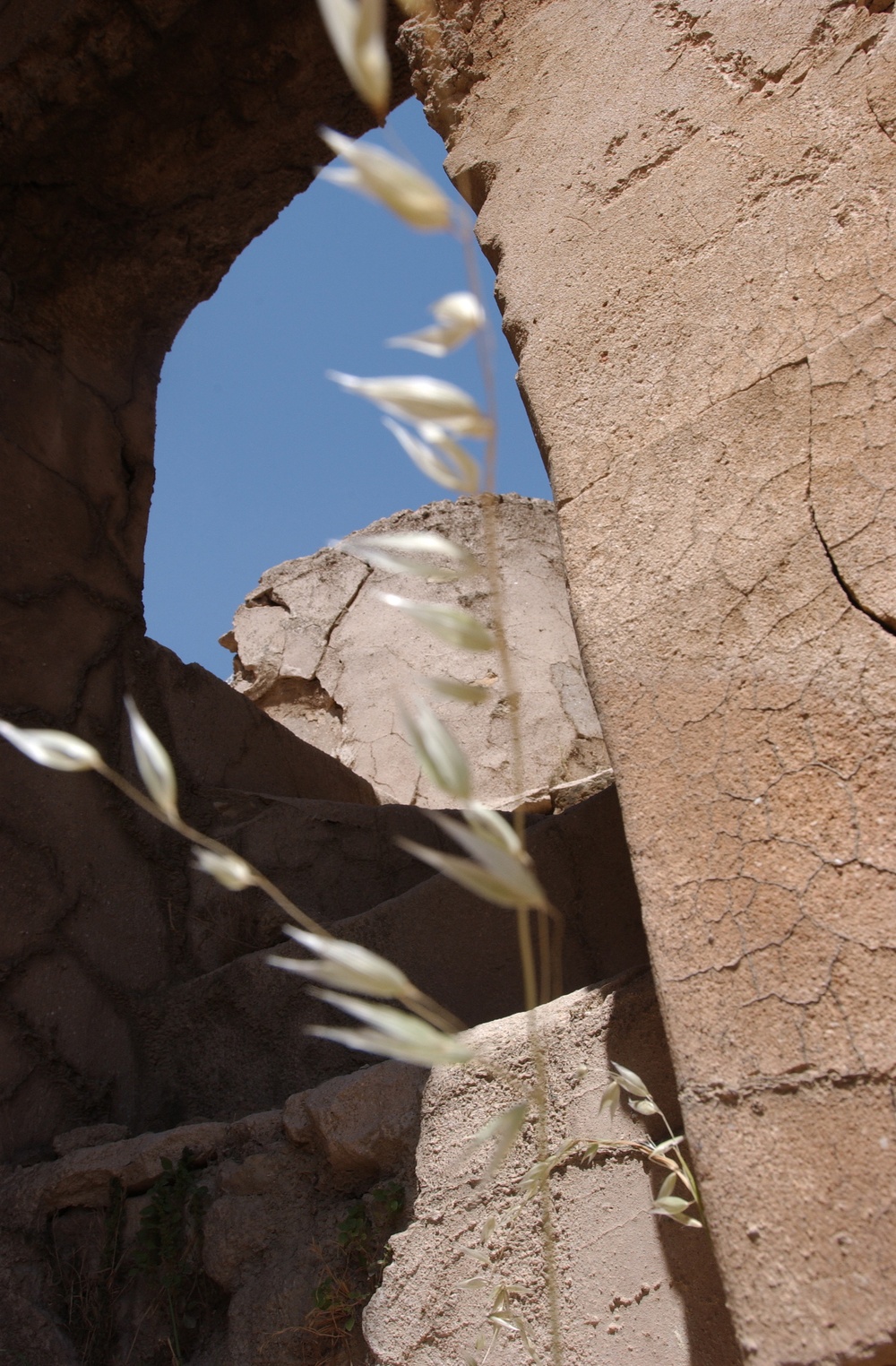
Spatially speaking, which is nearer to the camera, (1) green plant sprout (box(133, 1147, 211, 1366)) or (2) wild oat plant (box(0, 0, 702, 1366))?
(2) wild oat plant (box(0, 0, 702, 1366))

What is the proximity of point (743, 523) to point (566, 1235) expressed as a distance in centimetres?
81

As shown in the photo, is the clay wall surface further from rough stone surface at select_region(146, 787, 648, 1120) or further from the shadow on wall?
the shadow on wall

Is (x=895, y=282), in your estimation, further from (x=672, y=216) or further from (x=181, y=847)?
(x=181, y=847)

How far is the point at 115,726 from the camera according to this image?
2344mm

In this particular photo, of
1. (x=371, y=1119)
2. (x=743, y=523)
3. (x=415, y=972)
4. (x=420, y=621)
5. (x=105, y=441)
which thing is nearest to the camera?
(x=420, y=621)


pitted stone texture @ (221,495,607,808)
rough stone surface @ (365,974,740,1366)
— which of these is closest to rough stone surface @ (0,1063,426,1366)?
rough stone surface @ (365,974,740,1366)

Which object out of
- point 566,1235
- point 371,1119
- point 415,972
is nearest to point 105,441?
point 415,972

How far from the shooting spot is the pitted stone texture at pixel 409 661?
4227 millimetres

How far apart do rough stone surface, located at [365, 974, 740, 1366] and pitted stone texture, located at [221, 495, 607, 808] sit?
102 inches

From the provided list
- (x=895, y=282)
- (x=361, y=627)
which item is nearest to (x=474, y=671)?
(x=361, y=627)

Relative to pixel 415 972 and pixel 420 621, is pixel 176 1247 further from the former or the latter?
pixel 420 621

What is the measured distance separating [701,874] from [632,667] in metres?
0.24

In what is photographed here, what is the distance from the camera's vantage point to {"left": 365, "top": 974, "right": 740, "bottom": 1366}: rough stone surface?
1086 mm

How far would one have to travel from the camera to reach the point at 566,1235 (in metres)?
1.18
